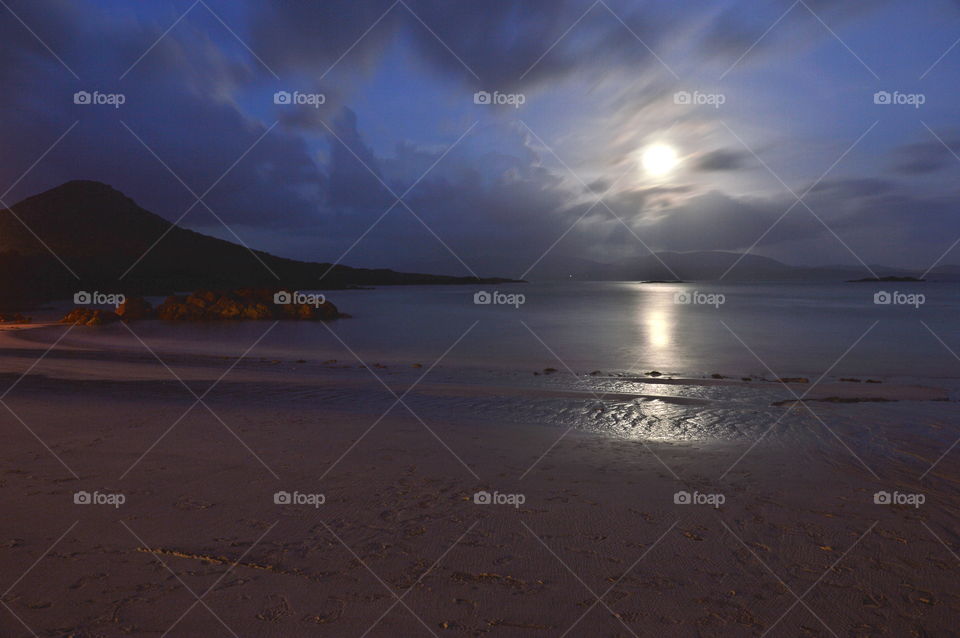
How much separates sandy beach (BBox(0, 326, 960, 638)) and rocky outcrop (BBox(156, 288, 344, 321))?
21.9 meters

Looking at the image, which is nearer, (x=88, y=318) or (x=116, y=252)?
(x=88, y=318)

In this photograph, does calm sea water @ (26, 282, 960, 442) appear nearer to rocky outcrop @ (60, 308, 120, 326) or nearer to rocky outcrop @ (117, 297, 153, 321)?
rocky outcrop @ (60, 308, 120, 326)

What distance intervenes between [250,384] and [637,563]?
10002mm

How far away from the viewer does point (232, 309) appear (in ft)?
95.8

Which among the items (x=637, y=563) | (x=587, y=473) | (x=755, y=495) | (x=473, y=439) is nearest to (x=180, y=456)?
(x=473, y=439)

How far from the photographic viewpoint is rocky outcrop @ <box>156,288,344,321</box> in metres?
28.5

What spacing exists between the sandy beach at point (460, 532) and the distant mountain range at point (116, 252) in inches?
2160

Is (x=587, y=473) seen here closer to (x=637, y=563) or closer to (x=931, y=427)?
(x=637, y=563)

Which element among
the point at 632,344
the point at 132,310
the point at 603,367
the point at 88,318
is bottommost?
the point at 603,367

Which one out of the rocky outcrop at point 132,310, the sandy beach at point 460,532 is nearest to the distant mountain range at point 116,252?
the rocky outcrop at point 132,310

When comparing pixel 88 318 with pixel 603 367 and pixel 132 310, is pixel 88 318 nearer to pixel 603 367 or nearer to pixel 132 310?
pixel 132 310

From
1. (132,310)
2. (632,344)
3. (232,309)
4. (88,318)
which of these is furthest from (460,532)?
(132,310)

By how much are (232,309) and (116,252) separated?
7386cm

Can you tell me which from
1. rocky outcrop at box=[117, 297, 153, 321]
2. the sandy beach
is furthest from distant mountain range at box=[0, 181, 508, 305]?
the sandy beach
